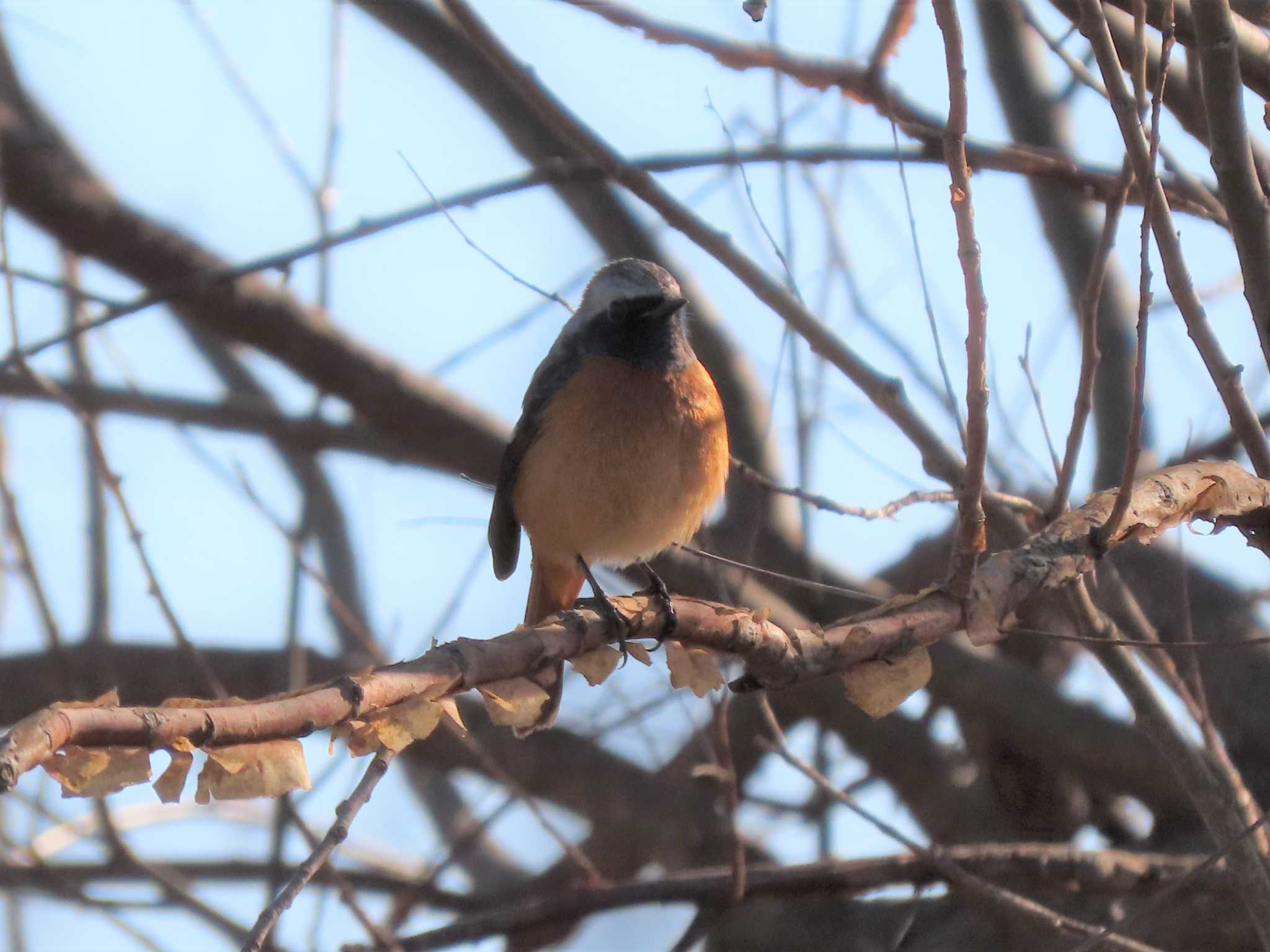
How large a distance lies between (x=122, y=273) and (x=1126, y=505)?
472 centimetres

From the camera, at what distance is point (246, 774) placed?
1988 mm

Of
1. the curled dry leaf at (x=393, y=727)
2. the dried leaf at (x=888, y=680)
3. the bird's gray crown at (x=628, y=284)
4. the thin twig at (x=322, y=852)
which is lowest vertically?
the thin twig at (x=322, y=852)

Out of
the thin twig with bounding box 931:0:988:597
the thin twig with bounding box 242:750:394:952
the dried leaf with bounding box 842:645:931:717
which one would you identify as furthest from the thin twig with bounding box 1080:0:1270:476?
the thin twig with bounding box 242:750:394:952

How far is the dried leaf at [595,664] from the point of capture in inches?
108

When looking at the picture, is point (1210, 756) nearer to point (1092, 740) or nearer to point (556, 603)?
point (1092, 740)

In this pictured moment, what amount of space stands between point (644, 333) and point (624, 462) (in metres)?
0.65

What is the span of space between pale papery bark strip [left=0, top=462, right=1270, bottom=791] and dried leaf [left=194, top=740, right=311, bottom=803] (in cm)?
4

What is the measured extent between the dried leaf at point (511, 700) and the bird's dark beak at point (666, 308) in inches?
96.7

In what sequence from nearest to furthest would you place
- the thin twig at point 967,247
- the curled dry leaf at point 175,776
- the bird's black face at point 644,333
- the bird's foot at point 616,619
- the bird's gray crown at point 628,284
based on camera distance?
the curled dry leaf at point 175,776
the thin twig at point 967,247
the bird's foot at point 616,619
the bird's black face at point 644,333
the bird's gray crown at point 628,284

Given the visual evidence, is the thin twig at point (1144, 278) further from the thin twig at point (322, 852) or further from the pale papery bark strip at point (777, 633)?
the thin twig at point (322, 852)

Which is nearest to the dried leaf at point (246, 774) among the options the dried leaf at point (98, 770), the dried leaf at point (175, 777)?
the dried leaf at point (175, 777)

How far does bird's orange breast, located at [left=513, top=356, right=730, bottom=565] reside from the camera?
4.42m

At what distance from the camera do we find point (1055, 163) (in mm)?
3914

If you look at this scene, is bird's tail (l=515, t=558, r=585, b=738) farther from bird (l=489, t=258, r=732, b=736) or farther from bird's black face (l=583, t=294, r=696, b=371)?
bird's black face (l=583, t=294, r=696, b=371)
